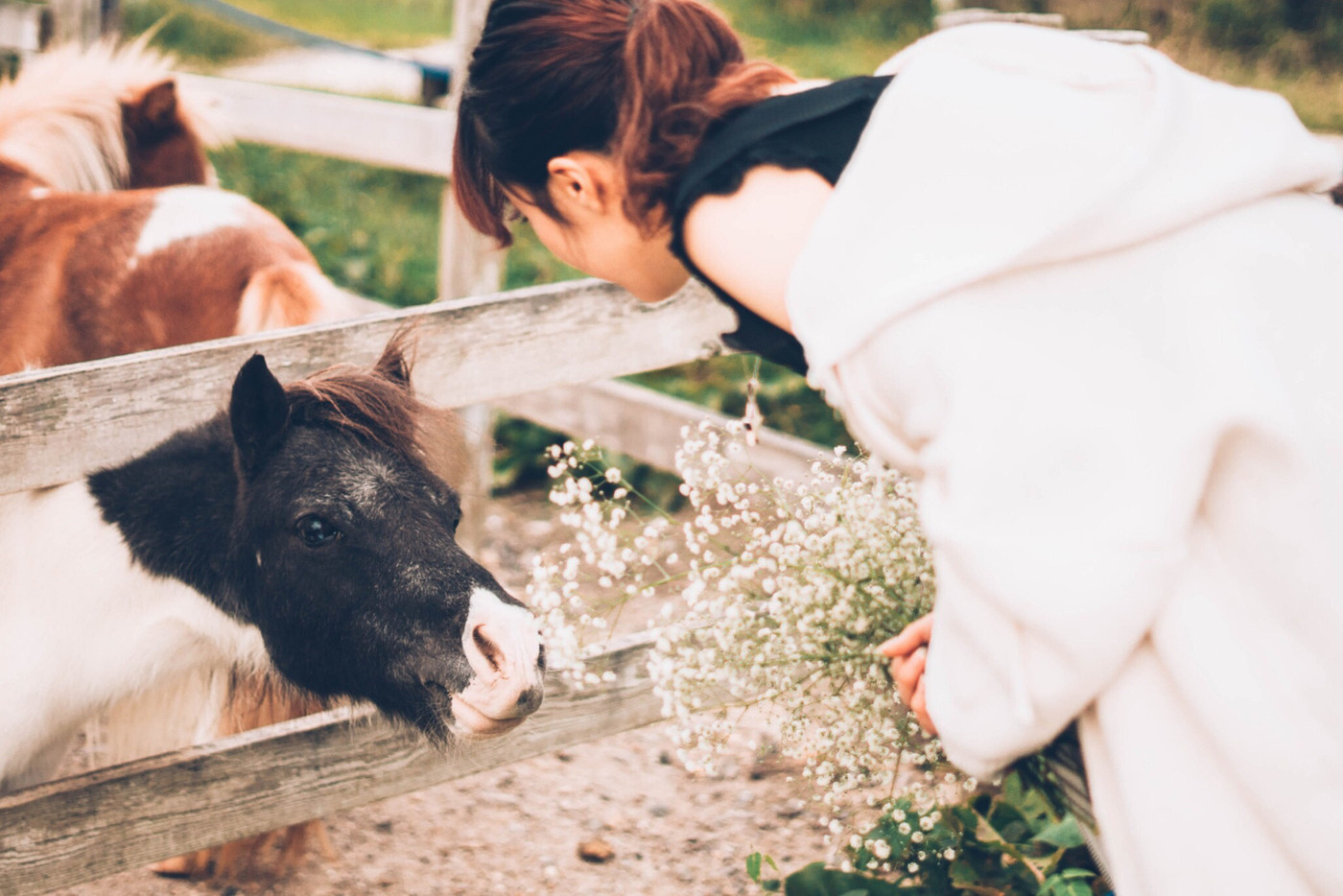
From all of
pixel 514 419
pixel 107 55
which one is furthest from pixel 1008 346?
pixel 514 419

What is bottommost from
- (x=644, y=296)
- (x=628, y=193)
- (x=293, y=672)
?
(x=293, y=672)

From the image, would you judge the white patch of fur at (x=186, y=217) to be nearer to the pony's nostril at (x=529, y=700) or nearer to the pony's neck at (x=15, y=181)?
the pony's neck at (x=15, y=181)

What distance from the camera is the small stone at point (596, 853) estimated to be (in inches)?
103

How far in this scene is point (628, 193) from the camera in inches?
49.6

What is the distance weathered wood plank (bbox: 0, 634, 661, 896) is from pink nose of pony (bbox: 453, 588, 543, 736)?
33 centimetres

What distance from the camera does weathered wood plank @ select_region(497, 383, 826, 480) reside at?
11.6 feet

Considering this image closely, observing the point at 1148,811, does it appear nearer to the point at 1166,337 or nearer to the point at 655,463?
the point at 1166,337

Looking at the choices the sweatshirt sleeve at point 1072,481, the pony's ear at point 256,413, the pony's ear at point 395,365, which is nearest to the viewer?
the sweatshirt sleeve at point 1072,481

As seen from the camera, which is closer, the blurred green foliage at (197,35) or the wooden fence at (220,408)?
the wooden fence at (220,408)

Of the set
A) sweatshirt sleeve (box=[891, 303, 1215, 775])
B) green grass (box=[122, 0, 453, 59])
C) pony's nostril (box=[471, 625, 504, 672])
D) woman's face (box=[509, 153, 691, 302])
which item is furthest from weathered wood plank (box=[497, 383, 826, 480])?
green grass (box=[122, 0, 453, 59])

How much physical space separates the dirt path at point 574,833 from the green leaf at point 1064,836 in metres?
0.58

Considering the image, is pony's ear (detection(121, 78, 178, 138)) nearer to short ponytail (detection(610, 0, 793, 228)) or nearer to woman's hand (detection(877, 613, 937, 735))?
short ponytail (detection(610, 0, 793, 228))

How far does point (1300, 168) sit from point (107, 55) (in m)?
3.60

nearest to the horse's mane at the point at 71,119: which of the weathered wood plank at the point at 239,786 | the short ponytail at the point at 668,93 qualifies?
the weathered wood plank at the point at 239,786
